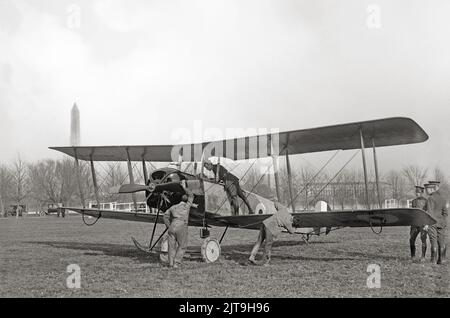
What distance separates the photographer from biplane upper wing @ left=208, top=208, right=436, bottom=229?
8359mm

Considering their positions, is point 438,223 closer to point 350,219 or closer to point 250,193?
point 350,219

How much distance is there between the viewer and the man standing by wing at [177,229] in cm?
893

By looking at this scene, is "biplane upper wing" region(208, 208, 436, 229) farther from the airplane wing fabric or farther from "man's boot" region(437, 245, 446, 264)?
"man's boot" region(437, 245, 446, 264)

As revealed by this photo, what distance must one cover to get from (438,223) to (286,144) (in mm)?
3821

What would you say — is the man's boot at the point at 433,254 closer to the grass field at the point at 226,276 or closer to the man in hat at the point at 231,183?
the grass field at the point at 226,276

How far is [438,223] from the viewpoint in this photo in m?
9.36

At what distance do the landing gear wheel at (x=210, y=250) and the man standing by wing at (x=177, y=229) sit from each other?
0.64 m

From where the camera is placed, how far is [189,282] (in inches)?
283

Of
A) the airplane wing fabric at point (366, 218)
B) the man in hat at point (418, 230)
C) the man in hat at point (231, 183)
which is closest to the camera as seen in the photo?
the airplane wing fabric at point (366, 218)

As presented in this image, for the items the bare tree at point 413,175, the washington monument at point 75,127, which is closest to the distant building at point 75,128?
the washington monument at point 75,127

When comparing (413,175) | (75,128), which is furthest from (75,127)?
(413,175)

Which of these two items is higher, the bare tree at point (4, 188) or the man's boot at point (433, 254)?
the bare tree at point (4, 188)
